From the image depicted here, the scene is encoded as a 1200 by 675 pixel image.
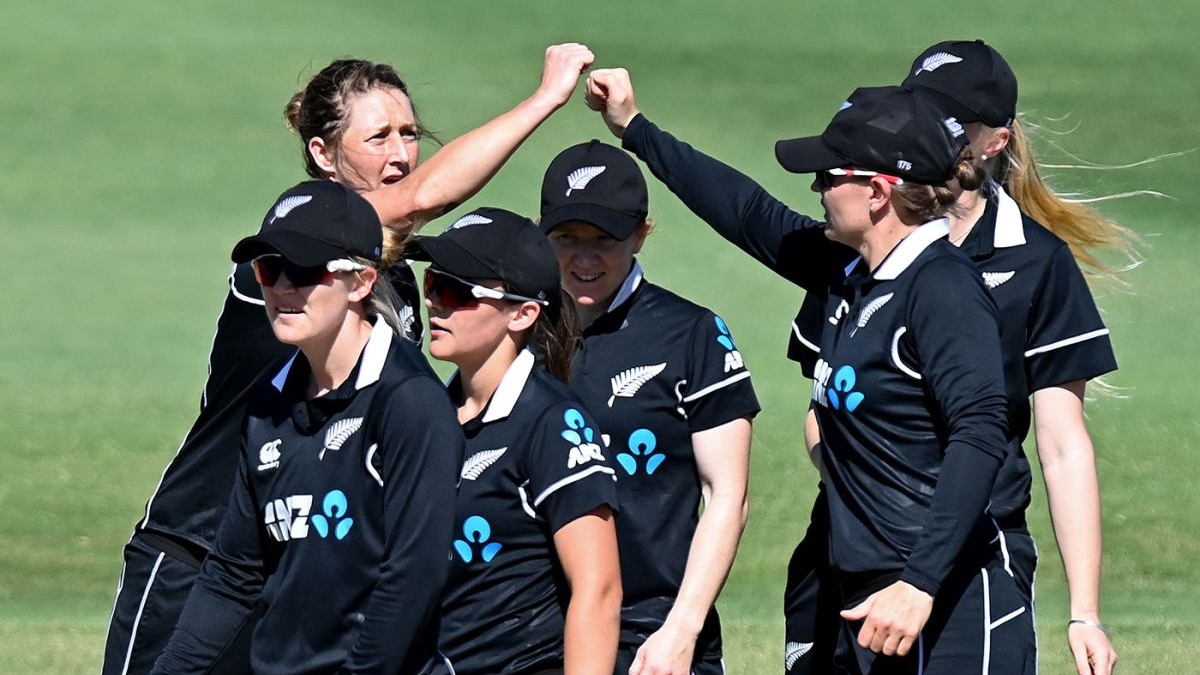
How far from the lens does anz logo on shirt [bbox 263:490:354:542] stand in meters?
3.54

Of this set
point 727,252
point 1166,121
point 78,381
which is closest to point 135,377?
point 78,381

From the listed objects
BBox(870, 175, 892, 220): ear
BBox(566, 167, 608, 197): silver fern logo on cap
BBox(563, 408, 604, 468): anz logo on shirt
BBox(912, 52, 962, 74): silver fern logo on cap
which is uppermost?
BBox(912, 52, 962, 74): silver fern logo on cap

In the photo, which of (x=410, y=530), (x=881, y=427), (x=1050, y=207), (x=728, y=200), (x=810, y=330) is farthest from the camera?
(x=1050, y=207)

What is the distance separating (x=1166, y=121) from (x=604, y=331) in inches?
570

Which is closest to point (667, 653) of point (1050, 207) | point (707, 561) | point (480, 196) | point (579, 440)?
point (707, 561)

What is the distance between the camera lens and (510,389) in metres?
3.79

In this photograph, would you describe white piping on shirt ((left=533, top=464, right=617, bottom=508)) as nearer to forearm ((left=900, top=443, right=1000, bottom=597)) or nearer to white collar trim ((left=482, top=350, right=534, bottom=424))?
white collar trim ((left=482, top=350, right=534, bottom=424))

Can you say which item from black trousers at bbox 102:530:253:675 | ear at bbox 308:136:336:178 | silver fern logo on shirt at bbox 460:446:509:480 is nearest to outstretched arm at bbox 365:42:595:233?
ear at bbox 308:136:336:178

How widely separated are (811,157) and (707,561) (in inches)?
36.8

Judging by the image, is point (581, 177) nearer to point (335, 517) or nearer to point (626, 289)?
point (626, 289)

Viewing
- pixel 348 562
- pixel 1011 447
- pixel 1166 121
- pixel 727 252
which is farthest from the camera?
pixel 1166 121

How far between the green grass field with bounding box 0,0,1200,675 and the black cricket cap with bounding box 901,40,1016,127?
322 centimetres

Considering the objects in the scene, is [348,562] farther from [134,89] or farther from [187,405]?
[134,89]

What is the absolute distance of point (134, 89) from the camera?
18391mm
